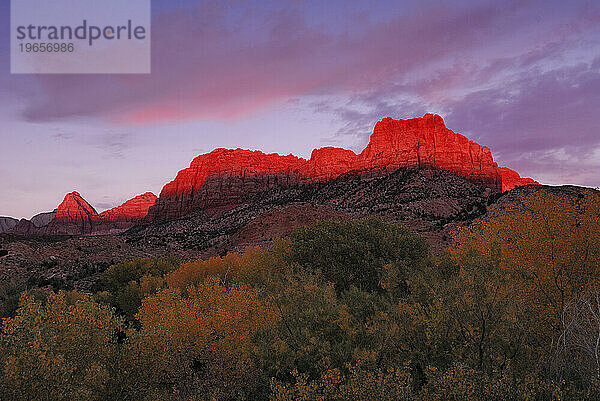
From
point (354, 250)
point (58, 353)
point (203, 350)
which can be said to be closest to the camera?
point (58, 353)

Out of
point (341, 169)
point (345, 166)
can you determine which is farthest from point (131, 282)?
point (345, 166)

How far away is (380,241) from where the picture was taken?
2759 cm

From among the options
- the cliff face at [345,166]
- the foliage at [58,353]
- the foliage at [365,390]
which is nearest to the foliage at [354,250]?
the foliage at [58,353]

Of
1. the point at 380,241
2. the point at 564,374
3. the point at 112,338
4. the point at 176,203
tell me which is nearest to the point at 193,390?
the point at 112,338

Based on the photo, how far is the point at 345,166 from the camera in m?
147

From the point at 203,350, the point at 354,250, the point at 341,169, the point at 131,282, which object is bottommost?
the point at 131,282

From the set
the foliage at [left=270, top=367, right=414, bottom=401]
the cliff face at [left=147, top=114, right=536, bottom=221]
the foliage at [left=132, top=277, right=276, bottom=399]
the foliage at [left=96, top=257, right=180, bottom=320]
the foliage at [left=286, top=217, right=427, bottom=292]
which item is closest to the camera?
the foliage at [left=270, top=367, right=414, bottom=401]

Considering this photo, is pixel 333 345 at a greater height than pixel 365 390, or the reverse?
pixel 365 390

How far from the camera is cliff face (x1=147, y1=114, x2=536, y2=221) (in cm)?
12369

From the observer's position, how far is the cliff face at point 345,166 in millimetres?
123688

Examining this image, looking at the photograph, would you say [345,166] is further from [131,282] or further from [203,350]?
[203,350]

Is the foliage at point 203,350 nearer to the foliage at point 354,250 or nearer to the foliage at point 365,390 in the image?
the foliage at point 365,390

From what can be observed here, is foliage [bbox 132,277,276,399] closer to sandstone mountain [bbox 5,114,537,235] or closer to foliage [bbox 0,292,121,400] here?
foliage [bbox 0,292,121,400]

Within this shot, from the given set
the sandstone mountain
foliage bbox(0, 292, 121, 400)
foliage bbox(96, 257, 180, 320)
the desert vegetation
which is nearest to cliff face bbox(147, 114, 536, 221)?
the sandstone mountain
